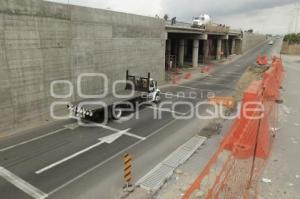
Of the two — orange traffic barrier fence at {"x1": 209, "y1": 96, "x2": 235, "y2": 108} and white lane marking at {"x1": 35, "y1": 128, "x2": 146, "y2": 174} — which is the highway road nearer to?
white lane marking at {"x1": 35, "y1": 128, "x2": 146, "y2": 174}

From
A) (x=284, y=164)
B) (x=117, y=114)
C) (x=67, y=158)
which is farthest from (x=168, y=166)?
(x=117, y=114)

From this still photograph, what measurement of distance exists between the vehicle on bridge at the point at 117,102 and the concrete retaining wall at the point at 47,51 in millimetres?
2501

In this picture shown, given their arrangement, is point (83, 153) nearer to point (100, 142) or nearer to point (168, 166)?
point (100, 142)

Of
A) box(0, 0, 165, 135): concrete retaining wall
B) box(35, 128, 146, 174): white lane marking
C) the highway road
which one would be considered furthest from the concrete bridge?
box(35, 128, 146, 174): white lane marking

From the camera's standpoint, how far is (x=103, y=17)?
21.7 meters

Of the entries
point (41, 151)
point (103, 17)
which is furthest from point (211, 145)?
point (103, 17)

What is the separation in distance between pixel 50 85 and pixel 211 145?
11.1 m

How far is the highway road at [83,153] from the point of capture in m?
9.84

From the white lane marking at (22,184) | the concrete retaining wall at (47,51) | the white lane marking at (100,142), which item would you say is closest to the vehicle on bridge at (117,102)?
the white lane marking at (100,142)

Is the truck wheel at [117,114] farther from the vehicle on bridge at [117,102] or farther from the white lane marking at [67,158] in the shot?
the white lane marking at [67,158]

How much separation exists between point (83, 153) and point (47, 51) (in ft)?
26.1

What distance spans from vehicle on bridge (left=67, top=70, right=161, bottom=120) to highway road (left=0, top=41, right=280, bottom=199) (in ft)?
2.59

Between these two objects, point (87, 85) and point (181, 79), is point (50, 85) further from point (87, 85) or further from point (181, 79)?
point (181, 79)

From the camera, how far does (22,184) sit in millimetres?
9938
